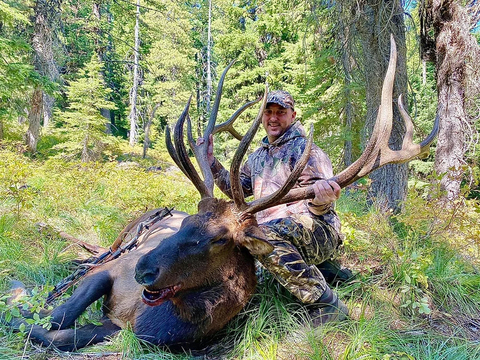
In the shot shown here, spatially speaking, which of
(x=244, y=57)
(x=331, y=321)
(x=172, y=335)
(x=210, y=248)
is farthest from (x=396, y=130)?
(x=244, y=57)

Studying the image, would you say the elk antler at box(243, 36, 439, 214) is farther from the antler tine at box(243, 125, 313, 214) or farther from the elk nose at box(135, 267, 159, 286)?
the elk nose at box(135, 267, 159, 286)

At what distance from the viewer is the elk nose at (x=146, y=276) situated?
2285 mm

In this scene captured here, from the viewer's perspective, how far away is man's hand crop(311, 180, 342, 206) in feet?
8.81

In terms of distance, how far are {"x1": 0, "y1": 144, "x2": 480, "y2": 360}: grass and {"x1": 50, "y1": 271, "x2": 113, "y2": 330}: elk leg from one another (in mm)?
117

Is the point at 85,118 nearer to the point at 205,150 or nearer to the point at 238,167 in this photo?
the point at 205,150

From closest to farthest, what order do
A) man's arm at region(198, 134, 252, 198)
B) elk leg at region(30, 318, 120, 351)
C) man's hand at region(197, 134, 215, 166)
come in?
elk leg at region(30, 318, 120, 351)
man's hand at region(197, 134, 215, 166)
man's arm at region(198, 134, 252, 198)

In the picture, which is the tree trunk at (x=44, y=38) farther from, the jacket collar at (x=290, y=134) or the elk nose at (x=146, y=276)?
the elk nose at (x=146, y=276)

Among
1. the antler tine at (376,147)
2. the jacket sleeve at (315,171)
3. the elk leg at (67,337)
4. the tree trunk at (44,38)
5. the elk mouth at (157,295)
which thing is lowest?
the elk leg at (67,337)

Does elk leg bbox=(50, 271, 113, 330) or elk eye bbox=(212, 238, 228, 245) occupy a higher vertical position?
elk eye bbox=(212, 238, 228, 245)

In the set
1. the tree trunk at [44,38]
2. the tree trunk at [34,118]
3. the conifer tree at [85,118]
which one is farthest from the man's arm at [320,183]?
the tree trunk at [34,118]

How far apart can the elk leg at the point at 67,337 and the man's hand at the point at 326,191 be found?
79.7 inches

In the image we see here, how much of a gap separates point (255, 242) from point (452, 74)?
5.82m

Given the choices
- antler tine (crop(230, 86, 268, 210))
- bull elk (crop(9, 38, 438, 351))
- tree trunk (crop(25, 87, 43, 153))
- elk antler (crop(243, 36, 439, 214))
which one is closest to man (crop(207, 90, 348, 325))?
elk antler (crop(243, 36, 439, 214))

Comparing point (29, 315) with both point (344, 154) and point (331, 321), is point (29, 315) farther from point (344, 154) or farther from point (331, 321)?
point (344, 154)
